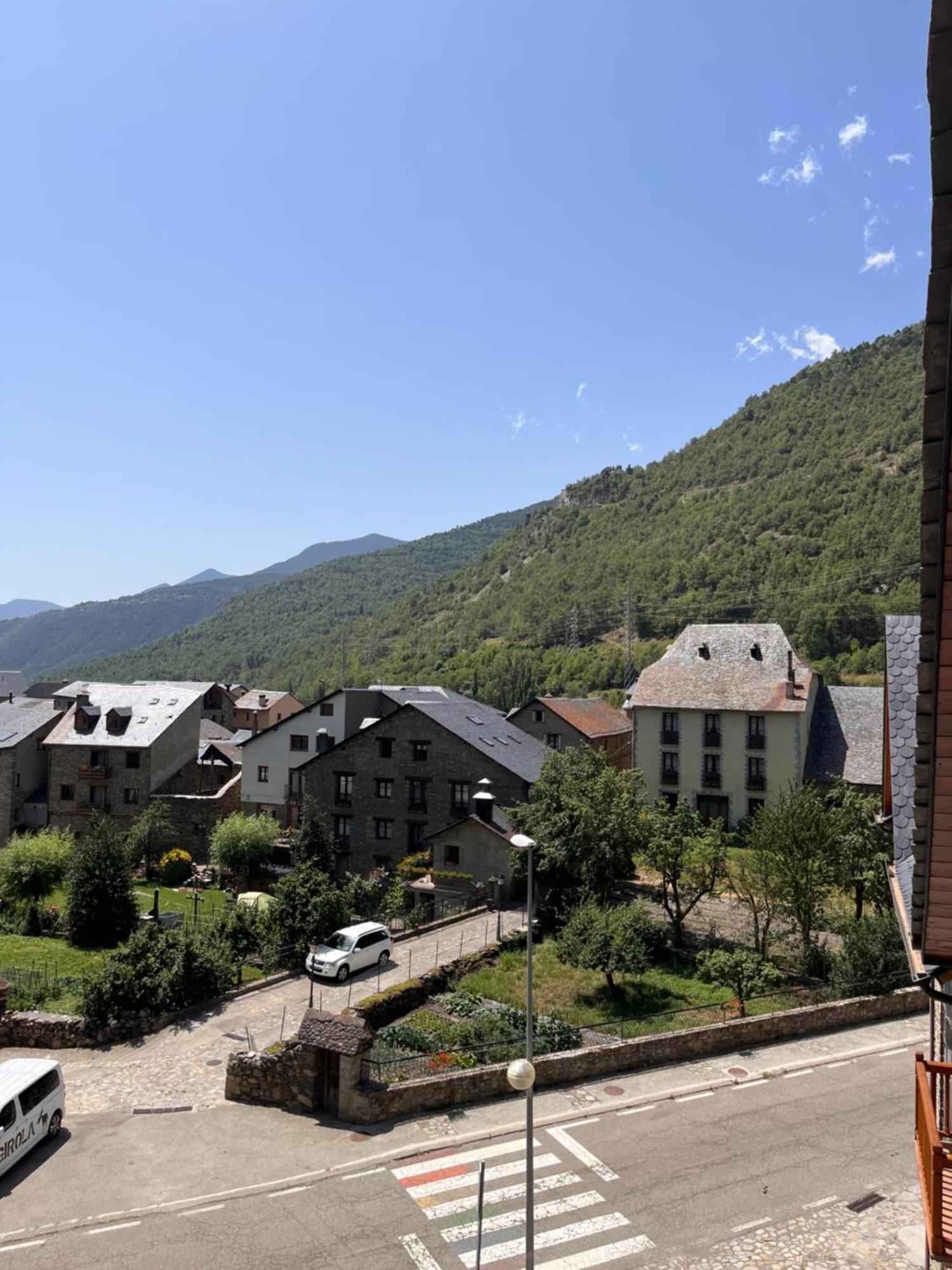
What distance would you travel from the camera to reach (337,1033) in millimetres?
18406

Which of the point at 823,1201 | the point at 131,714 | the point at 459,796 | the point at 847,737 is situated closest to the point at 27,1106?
the point at 823,1201

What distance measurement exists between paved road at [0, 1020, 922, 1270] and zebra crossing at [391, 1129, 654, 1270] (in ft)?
0.09

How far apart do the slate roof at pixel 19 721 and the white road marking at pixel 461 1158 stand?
155ft

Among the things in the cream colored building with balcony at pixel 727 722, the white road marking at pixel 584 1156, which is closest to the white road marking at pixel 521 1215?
the white road marking at pixel 584 1156

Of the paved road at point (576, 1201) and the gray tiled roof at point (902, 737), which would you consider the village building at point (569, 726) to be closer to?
the paved road at point (576, 1201)

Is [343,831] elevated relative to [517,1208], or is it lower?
elevated

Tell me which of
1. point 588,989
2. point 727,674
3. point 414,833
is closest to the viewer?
point 588,989

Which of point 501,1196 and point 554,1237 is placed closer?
point 554,1237

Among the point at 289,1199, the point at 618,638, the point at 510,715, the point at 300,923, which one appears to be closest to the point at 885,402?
the point at 618,638

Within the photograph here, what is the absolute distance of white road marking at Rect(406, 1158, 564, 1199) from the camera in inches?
597

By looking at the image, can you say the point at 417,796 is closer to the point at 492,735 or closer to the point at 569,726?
the point at 492,735

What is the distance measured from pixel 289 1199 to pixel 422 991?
11296mm

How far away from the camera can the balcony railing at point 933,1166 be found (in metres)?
6.25

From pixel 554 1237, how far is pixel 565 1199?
1.04m
